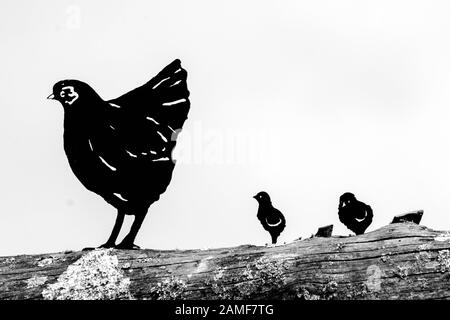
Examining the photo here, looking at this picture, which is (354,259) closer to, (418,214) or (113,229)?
(418,214)

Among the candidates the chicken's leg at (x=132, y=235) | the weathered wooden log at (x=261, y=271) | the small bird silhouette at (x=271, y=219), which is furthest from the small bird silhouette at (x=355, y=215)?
the chicken's leg at (x=132, y=235)

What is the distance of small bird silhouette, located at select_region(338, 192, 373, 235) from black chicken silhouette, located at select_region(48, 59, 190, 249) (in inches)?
52.4

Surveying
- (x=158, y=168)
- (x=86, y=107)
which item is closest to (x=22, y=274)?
(x=158, y=168)

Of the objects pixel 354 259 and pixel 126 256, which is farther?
pixel 126 256

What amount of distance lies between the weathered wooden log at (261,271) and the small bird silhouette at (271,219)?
1.38m

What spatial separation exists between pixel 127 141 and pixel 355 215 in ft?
5.90

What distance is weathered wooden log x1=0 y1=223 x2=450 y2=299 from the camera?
271 cm

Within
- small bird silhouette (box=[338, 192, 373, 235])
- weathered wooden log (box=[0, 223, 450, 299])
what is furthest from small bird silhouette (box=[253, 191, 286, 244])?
weathered wooden log (box=[0, 223, 450, 299])

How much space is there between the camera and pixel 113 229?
4172 millimetres

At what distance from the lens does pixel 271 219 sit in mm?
4562

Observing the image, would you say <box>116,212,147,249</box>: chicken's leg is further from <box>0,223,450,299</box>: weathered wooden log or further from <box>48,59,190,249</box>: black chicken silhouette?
<box>0,223,450,299</box>: weathered wooden log
